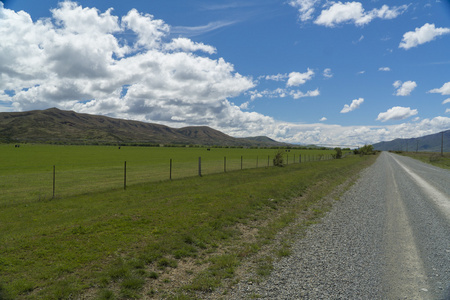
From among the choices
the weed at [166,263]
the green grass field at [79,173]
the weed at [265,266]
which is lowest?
the green grass field at [79,173]

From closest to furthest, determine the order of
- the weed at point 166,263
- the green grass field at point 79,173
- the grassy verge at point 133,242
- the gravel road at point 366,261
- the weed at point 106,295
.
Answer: the weed at point 106,295, the gravel road at point 366,261, the grassy verge at point 133,242, the weed at point 166,263, the green grass field at point 79,173

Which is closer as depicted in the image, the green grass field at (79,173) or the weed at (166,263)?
the weed at (166,263)

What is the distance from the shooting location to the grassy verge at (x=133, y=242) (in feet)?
16.2

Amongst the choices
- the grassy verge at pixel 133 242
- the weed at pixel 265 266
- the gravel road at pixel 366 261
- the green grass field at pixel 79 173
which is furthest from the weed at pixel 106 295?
the green grass field at pixel 79 173

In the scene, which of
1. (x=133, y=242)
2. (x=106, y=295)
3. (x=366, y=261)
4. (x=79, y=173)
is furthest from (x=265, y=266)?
(x=79, y=173)

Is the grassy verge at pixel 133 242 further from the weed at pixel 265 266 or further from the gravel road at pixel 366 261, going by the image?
the gravel road at pixel 366 261

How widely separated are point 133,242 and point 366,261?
5831 mm

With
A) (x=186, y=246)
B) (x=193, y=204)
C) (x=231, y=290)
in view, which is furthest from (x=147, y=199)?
(x=231, y=290)

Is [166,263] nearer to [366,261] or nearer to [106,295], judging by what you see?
[106,295]

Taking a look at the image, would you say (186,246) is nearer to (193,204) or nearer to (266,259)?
(266,259)

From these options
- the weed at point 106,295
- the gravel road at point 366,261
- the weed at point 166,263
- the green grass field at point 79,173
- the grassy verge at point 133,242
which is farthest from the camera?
the green grass field at point 79,173

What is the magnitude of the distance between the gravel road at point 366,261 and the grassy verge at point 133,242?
Result: 639mm

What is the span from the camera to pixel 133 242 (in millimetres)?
7070

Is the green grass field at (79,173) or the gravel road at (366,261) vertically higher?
the gravel road at (366,261)
